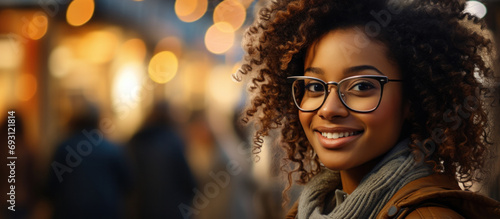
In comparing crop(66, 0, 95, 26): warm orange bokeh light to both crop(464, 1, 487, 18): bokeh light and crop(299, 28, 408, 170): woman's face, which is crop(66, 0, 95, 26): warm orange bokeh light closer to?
crop(464, 1, 487, 18): bokeh light

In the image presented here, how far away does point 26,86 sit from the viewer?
5.04 metres

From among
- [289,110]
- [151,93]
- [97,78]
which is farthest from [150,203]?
[289,110]

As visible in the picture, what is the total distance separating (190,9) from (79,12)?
1.13 meters

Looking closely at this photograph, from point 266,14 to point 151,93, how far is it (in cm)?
316

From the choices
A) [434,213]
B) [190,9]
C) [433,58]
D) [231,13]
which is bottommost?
[434,213]

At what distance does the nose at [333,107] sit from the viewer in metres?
1.70

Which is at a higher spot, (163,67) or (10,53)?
(10,53)

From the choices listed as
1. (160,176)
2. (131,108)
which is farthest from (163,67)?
(160,176)

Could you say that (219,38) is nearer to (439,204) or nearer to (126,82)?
(126,82)

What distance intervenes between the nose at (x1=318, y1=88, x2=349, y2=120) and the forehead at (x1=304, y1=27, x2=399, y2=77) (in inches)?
3.5

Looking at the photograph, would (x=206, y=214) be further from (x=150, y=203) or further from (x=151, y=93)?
(x=151, y=93)

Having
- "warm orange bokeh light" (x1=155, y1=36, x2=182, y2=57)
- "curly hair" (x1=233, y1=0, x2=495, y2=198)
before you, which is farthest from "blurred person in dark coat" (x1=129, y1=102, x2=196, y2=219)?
"curly hair" (x1=233, y1=0, x2=495, y2=198)

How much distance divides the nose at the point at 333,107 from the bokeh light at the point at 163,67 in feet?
12.5

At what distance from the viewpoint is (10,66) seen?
4.96 meters
